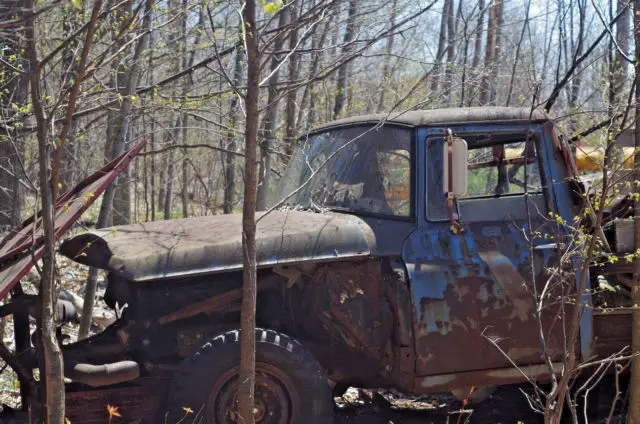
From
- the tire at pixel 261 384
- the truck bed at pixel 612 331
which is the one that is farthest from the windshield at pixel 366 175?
the truck bed at pixel 612 331

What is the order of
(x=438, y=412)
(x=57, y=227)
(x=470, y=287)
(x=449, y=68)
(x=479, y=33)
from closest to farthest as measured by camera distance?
(x=57, y=227), (x=470, y=287), (x=438, y=412), (x=449, y=68), (x=479, y=33)

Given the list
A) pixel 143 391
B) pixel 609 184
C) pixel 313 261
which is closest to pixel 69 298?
pixel 143 391

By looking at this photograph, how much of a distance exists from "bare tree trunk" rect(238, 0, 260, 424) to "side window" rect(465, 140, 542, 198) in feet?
7.45

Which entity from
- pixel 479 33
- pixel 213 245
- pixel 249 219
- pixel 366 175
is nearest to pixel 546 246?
pixel 366 175

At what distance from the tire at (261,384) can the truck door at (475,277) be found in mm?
706

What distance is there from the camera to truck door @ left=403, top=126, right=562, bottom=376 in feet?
15.5

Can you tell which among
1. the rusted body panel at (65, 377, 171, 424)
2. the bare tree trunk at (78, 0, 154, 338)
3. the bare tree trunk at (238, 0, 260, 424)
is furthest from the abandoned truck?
the bare tree trunk at (78, 0, 154, 338)

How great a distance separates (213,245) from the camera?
455 cm

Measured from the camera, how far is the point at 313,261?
4613 millimetres

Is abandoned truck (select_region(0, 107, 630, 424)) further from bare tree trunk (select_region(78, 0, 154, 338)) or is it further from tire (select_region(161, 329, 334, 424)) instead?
bare tree trunk (select_region(78, 0, 154, 338))

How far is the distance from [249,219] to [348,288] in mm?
1634

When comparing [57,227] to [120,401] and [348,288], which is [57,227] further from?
[348,288]

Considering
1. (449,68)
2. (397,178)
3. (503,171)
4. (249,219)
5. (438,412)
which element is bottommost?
(438,412)

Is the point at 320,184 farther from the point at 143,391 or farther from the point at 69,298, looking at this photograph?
A: the point at 69,298
